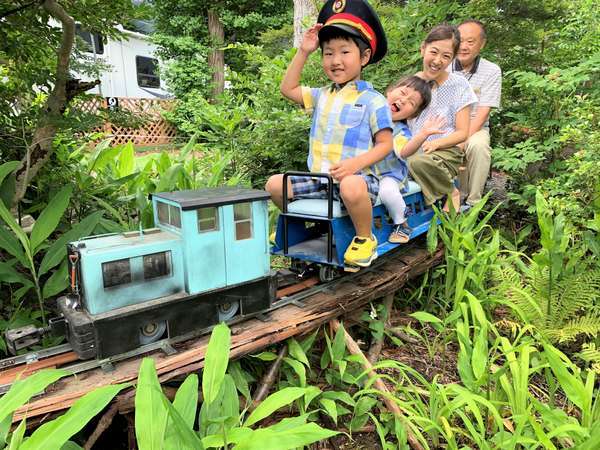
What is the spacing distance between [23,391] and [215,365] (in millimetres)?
641

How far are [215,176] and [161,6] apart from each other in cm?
1516

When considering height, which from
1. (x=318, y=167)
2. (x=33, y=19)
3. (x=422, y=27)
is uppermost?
(x=422, y=27)

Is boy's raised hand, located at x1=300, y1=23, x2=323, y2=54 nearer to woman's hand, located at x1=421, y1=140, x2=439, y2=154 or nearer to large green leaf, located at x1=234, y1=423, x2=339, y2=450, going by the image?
woman's hand, located at x1=421, y1=140, x2=439, y2=154

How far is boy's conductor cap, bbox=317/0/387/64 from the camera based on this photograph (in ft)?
8.93

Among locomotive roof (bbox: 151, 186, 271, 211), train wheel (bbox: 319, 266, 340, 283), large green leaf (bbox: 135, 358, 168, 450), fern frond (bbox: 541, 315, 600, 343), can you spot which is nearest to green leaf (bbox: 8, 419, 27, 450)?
large green leaf (bbox: 135, 358, 168, 450)

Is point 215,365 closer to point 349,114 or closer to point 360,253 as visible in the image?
point 360,253

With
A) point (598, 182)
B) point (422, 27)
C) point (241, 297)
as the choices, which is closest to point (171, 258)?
point (241, 297)

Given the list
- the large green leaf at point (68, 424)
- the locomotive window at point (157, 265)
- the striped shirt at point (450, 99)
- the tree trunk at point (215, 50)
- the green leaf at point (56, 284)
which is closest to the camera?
the large green leaf at point (68, 424)

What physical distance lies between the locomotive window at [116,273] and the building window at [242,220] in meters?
0.54

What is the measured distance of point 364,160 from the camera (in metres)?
2.77

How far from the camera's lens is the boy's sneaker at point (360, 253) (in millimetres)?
2748

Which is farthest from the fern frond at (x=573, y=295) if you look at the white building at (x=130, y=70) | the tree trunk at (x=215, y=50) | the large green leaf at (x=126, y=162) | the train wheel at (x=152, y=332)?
the white building at (x=130, y=70)

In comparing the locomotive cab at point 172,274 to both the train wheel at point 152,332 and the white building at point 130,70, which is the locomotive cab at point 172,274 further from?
the white building at point 130,70

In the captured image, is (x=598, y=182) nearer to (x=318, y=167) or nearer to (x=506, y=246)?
(x=506, y=246)
